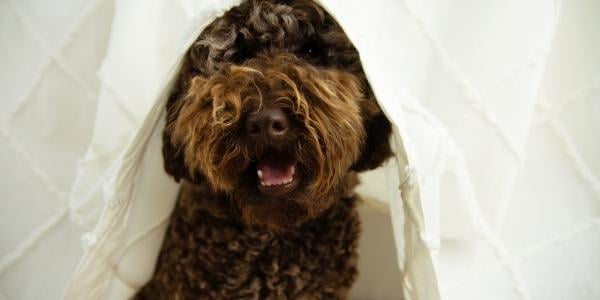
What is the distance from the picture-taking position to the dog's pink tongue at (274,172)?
980 mm

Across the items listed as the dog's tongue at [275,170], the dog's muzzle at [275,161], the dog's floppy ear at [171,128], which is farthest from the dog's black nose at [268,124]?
the dog's floppy ear at [171,128]

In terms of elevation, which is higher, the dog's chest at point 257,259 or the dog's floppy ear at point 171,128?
the dog's floppy ear at point 171,128

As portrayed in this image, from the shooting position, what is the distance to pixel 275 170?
986 millimetres

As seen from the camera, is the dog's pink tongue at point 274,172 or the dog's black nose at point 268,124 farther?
the dog's pink tongue at point 274,172

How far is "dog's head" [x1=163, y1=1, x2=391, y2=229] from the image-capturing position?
2.95 ft

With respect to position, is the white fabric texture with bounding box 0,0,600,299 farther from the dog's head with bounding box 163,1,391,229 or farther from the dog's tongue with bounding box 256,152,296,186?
the dog's tongue with bounding box 256,152,296,186

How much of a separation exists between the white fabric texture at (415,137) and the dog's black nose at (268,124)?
330 mm

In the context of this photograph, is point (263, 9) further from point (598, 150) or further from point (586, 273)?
point (586, 273)

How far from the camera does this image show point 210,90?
0.98 meters

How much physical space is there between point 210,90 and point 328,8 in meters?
0.30

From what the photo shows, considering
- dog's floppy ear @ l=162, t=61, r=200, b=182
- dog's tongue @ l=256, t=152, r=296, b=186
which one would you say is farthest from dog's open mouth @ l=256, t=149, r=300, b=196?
dog's floppy ear @ l=162, t=61, r=200, b=182

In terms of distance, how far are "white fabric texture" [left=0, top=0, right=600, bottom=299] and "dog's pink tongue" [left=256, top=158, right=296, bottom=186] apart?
30 cm

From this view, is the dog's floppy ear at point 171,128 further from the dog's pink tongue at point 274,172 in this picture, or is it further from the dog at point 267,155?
the dog's pink tongue at point 274,172

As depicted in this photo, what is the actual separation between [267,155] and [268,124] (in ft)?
0.41
